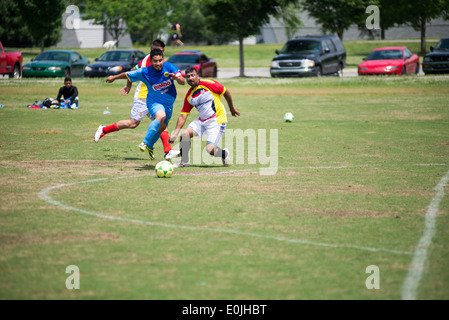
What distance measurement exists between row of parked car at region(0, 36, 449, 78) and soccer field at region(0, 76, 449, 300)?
1845 centimetres

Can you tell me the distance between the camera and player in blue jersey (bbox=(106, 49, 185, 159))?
10.7m

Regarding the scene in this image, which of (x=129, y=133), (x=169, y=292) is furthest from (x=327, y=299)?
(x=129, y=133)

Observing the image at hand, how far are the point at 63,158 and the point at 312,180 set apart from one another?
473cm

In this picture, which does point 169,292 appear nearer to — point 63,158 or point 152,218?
point 152,218

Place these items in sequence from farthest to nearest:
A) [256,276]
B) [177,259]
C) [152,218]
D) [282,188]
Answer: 1. [282,188]
2. [152,218]
3. [177,259]
4. [256,276]

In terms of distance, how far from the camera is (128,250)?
5887 mm

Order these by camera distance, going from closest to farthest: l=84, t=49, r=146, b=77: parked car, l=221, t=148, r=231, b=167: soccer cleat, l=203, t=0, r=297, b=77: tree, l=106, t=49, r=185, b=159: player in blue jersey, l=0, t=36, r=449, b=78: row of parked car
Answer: l=106, t=49, r=185, b=159: player in blue jersey → l=221, t=148, r=231, b=167: soccer cleat → l=0, t=36, r=449, b=78: row of parked car → l=84, t=49, r=146, b=77: parked car → l=203, t=0, r=297, b=77: tree

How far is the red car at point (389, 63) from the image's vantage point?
33438mm

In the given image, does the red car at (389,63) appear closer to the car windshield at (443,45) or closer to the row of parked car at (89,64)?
the car windshield at (443,45)

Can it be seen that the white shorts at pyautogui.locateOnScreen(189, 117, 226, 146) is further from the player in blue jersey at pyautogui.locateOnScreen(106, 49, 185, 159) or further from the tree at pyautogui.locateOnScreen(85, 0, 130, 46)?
the tree at pyautogui.locateOnScreen(85, 0, 130, 46)

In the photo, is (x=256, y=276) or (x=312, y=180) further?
(x=312, y=180)

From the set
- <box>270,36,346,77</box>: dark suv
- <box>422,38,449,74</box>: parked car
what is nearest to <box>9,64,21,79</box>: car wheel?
<box>270,36,346,77</box>: dark suv

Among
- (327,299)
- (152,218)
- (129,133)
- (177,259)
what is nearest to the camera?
(327,299)
